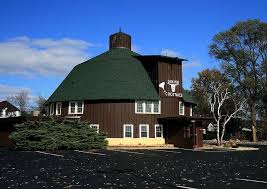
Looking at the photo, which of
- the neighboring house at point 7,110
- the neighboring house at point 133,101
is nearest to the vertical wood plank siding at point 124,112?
the neighboring house at point 133,101

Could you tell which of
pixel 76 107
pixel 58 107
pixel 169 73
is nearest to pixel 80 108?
pixel 76 107

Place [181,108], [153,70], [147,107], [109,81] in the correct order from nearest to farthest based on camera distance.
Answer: [147,107], [109,81], [153,70], [181,108]

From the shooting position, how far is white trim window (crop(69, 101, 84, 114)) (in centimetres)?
4316

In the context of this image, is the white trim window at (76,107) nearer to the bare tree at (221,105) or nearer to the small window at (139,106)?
the small window at (139,106)

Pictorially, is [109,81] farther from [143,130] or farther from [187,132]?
[187,132]

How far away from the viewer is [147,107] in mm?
42656

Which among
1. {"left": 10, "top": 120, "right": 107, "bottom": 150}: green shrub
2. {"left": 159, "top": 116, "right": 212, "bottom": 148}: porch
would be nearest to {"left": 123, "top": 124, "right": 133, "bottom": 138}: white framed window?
{"left": 159, "top": 116, "right": 212, "bottom": 148}: porch

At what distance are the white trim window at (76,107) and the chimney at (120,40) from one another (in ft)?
37.2

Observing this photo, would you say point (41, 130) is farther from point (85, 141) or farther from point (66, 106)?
point (66, 106)

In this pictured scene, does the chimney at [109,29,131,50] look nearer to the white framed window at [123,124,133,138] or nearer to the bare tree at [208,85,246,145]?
the bare tree at [208,85,246,145]

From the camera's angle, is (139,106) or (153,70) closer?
(139,106)

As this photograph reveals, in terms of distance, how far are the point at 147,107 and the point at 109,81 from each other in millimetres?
5195

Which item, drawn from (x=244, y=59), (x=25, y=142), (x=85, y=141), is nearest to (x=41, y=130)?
(x=25, y=142)

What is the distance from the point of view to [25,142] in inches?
1337
